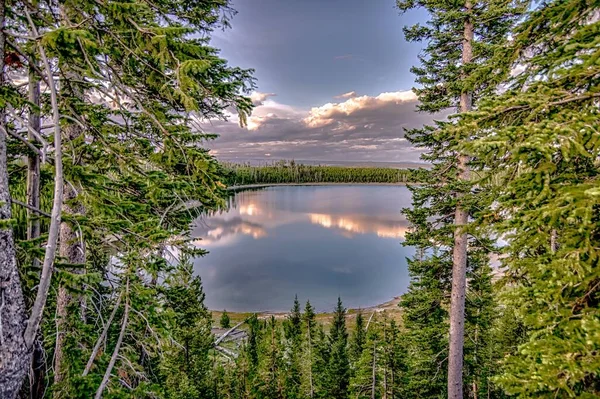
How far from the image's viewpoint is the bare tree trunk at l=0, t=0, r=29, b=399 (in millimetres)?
2621

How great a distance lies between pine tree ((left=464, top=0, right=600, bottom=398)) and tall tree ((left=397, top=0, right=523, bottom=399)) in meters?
4.35

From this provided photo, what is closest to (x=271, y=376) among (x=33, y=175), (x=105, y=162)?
(x=105, y=162)

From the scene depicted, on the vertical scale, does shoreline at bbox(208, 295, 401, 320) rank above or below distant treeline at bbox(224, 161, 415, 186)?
below

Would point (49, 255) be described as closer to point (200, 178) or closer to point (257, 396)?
point (200, 178)

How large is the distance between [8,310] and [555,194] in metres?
4.84

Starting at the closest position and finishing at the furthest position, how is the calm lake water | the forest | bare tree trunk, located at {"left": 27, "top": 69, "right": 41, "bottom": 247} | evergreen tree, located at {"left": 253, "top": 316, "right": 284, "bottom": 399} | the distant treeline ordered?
the forest
bare tree trunk, located at {"left": 27, "top": 69, "right": 41, "bottom": 247}
evergreen tree, located at {"left": 253, "top": 316, "right": 284, "bottom": 399}
the calm lake water
the distant treeline

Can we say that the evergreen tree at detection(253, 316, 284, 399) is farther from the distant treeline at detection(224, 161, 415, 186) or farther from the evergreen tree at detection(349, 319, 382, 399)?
the distant treeline at detection(224, 161, 415, 186)

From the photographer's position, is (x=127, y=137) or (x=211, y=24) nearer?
(x=127, y=137)

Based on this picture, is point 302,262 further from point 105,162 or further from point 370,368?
point 105,162

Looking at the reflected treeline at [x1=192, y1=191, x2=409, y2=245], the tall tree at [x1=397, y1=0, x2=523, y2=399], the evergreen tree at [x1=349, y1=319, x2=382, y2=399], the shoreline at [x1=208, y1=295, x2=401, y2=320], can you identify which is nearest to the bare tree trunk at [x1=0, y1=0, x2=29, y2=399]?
the tall tree at [x1=397, y1=0, x2=523, y2=399]

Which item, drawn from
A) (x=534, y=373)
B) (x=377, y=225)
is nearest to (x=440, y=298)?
(x=534, y=373)

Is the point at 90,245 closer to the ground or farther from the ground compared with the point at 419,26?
closer to the ground

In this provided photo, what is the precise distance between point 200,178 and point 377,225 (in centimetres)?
7517

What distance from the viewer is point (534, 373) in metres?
2.47
